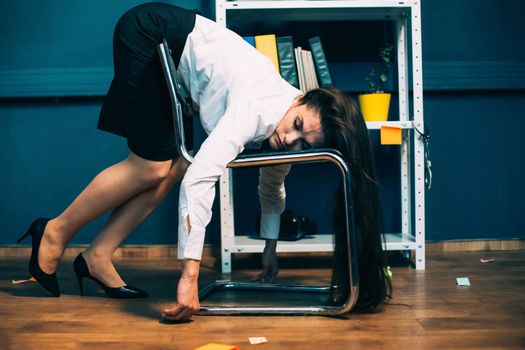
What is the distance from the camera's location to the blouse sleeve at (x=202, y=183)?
137 centimetres

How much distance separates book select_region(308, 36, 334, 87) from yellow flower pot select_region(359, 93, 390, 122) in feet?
0.48

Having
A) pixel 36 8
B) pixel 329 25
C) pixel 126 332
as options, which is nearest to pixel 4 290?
pixel 126 332

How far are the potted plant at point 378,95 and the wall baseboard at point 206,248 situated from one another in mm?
622

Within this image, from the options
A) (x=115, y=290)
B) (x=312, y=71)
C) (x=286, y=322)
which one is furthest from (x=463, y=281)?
(x=115, y=290)

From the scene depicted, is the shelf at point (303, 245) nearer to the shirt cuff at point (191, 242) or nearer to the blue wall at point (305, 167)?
the blue wall at point (305, 167)

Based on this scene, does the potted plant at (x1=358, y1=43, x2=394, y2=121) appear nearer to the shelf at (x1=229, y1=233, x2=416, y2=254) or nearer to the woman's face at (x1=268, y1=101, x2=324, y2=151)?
the shelf at (x1=229, y1=233, x2=416, y2=254)

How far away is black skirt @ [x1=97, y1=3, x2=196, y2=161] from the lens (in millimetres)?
1649

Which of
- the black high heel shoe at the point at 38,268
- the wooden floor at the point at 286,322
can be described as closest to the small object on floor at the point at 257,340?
the wooden floor at the point at 286,322

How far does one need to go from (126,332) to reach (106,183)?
48cm

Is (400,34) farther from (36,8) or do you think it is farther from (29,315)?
(29,315)

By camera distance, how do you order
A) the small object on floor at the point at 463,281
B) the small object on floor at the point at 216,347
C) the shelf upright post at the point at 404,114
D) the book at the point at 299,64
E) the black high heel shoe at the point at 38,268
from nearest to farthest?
the small object on floor at the point at 216,347, the black high heel shoe at the point at 38,268, the small object on floor at the point at 463,281, the book at the point at 299,64, the shelf upright post at the point at 404,114

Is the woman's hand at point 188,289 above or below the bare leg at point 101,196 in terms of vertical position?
below

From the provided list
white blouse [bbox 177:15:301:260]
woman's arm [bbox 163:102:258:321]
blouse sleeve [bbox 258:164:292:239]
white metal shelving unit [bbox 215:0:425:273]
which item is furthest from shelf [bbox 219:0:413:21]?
woman's arm [bbox 163:102:258:321]

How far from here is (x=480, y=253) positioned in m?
2.51
